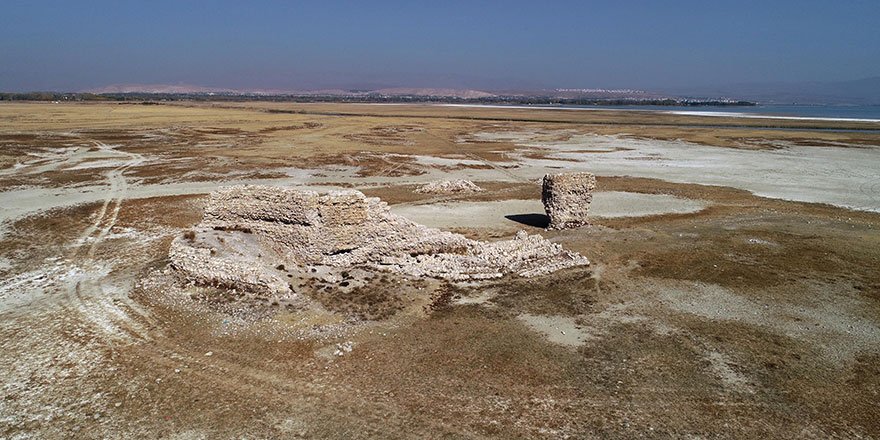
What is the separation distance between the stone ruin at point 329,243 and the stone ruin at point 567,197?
4.86 meters

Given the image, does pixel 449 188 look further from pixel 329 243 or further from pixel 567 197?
pixel 329 243

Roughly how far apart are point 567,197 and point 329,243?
10465 millimetres

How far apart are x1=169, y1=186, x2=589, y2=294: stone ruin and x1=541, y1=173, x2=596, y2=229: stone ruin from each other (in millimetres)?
4859

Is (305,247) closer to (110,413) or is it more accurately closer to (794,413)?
(110,413)

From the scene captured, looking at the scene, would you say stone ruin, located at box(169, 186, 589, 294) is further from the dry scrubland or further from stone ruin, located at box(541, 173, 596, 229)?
stone ruin, located at box(541, 173, 596, 229)

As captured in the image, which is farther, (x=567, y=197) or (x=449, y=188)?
(x=449, y=188)

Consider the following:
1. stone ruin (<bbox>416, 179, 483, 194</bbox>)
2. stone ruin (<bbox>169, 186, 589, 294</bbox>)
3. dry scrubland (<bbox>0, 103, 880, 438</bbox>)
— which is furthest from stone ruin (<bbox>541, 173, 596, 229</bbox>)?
stone ruin (<bbox>416, 179, 483, 194</bbox>)

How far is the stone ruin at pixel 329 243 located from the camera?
50.2 ft

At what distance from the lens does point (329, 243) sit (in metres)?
15.5

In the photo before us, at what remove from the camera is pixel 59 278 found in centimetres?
1535

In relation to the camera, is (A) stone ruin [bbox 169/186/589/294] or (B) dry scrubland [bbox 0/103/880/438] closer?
(B) dry scrubland [bbox 0/103/880/438]

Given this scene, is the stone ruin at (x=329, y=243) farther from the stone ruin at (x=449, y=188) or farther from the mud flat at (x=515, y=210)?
the stone ruin at (x=449, y=188)

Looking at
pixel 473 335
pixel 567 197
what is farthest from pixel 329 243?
pixel 567 197

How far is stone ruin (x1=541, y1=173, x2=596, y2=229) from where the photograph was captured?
2125 cm
